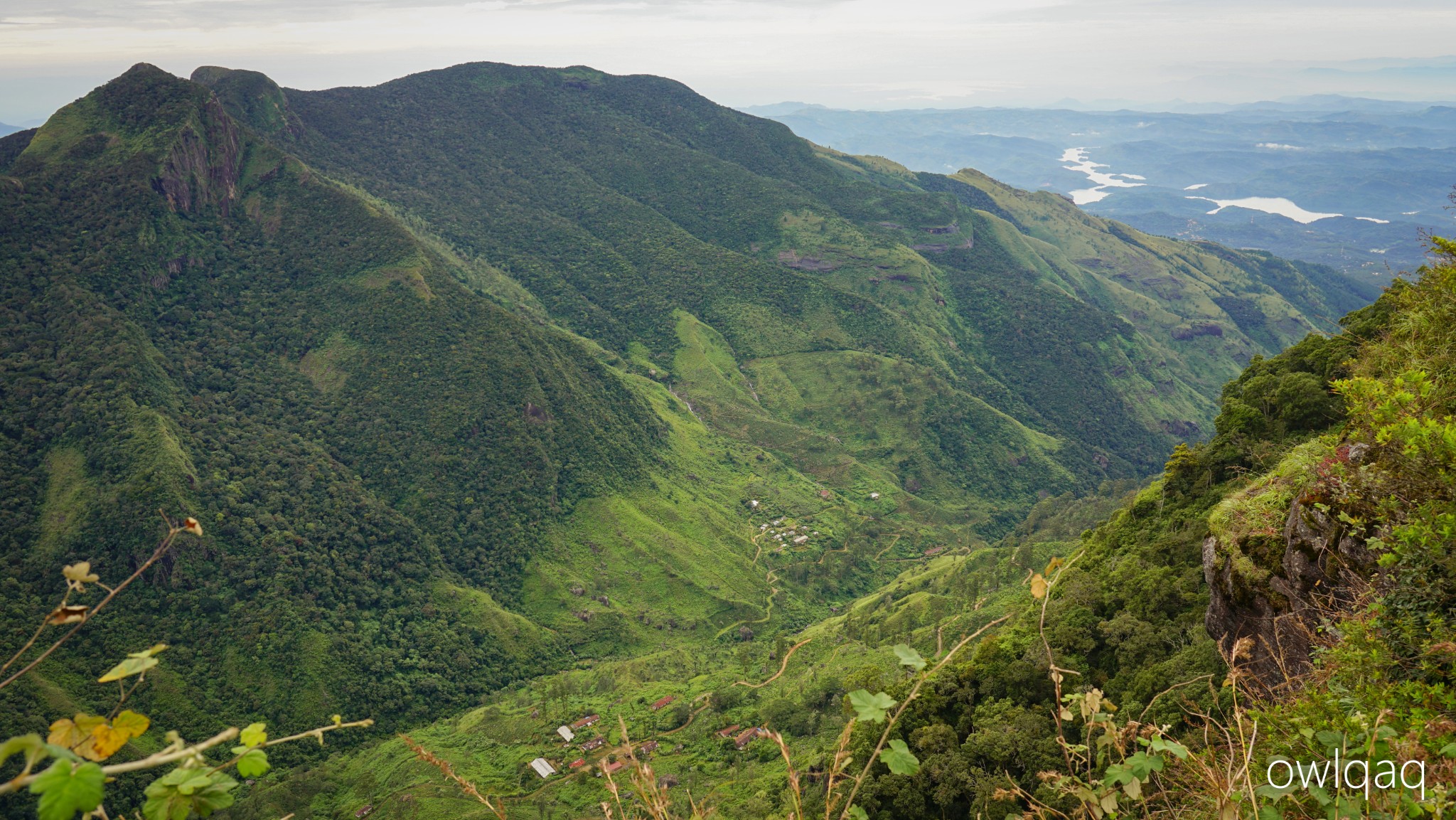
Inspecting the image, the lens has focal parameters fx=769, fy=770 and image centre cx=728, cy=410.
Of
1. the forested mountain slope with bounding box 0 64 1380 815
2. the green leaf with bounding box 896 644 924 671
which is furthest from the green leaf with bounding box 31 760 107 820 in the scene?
the forested mountain slope with bounding box 0 64 1380 815

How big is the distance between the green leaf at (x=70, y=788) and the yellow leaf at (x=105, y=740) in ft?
3.64

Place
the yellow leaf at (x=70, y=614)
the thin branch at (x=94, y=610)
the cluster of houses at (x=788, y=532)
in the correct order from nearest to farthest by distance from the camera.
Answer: the thin branch at (x=94, y=610) < the yellow leaf at (x=70, y=614) < the cluster of houses at (x=788, y=532)

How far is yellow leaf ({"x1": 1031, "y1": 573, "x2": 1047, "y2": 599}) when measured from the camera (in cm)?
613

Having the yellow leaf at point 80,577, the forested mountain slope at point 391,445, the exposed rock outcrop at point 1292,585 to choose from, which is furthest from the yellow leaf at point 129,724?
the forested mountain slope at point 391,445

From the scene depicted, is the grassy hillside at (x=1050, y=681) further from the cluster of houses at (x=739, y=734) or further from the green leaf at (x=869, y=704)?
the cluster of houses at (x=739, y=734)

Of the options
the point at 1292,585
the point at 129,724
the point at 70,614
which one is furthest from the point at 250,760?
the point at 1292,585

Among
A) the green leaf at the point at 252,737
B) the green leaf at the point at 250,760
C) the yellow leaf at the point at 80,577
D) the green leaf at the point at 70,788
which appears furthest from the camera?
the green leaf at the point at 252,737

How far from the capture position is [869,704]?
545cm

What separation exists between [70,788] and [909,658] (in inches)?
190

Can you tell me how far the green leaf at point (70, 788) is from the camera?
3518 mm

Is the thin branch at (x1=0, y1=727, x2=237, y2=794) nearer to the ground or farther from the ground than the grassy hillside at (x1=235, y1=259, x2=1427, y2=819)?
farther from the ground

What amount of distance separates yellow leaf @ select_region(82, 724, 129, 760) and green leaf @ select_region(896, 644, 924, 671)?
4.94 metres

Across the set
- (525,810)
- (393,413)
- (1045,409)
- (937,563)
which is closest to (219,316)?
(393,413)

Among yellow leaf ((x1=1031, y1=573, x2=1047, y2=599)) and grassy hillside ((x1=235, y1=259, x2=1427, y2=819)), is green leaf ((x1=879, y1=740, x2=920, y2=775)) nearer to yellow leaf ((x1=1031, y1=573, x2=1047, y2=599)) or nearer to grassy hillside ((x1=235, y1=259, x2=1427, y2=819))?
grassy hillside ((x1=235, y1=259, x2=1427, y2=819))
